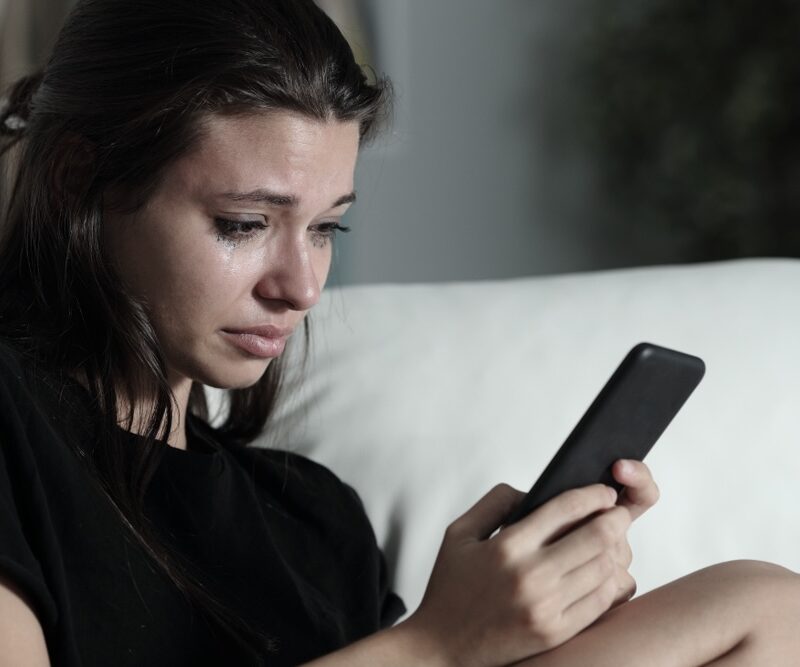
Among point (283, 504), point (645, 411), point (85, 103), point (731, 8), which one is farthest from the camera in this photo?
point (731, 8)

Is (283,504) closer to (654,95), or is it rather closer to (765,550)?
(765,550)

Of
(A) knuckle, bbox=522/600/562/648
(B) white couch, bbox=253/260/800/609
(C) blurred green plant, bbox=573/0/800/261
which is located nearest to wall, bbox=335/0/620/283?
(C) blurred green plant, bbox=573/0/800/261

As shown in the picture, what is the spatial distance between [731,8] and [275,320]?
2.06 metres

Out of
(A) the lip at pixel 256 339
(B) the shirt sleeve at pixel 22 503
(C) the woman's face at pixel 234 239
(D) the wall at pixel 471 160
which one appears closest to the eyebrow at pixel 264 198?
(C) the woman's face at pixel 234 239

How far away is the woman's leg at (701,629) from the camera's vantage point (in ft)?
2.72

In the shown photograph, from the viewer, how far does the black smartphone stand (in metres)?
0.80

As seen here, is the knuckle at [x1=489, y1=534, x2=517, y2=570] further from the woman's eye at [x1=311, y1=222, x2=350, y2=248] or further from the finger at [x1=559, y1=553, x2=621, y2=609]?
the woman's eye at [x1=311, y1=222, x2=350, y2=248]

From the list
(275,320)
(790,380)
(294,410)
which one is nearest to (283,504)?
(294,410)

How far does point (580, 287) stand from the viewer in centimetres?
138

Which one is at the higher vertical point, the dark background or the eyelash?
the dark background

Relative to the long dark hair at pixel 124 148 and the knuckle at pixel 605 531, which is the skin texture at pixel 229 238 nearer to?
the long dark hair at pixel 124 148

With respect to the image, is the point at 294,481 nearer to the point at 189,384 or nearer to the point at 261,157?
the point at 189,384

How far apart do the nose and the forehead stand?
0.16 ft

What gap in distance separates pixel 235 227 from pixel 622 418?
0.33 metres
